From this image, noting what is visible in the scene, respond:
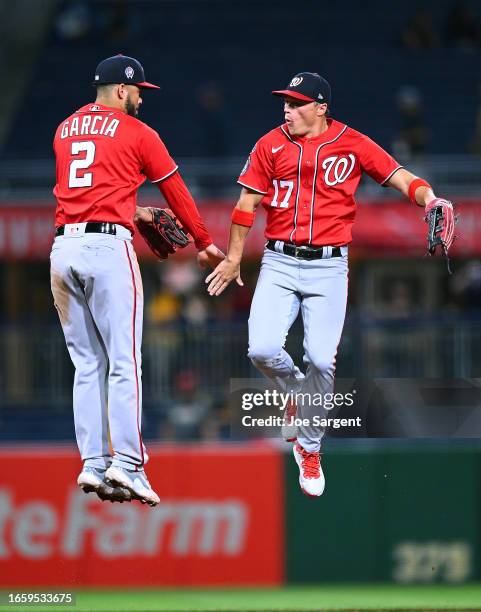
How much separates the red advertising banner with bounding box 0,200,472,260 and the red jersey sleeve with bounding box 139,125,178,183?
8920mm

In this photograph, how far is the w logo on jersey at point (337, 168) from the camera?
9992mm

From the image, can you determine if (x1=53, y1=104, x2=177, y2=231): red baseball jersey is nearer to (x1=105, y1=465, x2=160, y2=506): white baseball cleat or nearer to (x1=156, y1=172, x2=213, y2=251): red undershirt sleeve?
(x1=156, y1=172, x2=213, y2=251): red undershirt sleeve

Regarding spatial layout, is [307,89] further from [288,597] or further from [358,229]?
[358,229]

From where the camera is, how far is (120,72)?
9742 millimetres

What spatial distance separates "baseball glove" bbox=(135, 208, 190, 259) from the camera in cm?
1023

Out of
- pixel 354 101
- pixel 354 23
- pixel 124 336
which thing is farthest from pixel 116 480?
pixel 354 23

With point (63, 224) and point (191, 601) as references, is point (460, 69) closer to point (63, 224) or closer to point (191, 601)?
point (191, 601)

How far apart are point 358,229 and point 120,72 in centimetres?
968

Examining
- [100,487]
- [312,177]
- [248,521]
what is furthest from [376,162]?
[248,521]

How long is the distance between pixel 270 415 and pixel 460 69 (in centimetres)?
1433

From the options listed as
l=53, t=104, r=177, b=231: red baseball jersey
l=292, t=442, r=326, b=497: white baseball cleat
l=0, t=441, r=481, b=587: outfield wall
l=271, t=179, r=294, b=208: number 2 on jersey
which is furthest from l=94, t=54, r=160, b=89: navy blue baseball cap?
l=0, t=441, r=481, b=587: outfield wall

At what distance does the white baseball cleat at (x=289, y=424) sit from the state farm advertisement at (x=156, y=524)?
24.2 feet

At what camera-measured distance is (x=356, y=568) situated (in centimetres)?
1806

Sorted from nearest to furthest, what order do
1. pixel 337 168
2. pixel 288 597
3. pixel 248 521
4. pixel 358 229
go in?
pixel 337 168 → pixel 288 597 → pixel 248 521 → pixel 358 229
